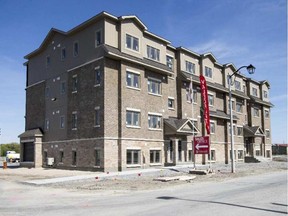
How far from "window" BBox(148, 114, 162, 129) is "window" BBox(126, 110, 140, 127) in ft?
6.45

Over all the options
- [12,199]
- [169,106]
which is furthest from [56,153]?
[12,199]

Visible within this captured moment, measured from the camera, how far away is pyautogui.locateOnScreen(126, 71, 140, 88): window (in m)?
33.5

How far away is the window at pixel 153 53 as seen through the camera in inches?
1447

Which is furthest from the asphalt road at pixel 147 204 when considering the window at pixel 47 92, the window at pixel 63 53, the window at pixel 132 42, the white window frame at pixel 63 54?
the window at pixel 47 92

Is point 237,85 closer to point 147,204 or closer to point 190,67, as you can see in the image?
point 190,67

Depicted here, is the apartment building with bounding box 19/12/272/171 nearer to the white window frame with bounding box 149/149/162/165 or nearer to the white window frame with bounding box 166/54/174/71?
the white window frame with bounding box 149/149/162/165

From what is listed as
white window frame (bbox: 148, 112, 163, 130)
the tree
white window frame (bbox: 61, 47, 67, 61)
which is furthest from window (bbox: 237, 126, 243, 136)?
the tree

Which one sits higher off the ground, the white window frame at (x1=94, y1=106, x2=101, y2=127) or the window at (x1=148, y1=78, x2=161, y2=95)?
the window at (x1=148, y1=78, x2=161, y2=95)

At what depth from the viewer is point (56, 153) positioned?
125ft

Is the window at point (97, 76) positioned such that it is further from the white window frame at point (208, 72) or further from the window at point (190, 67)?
the white window frame at point (208, 72)

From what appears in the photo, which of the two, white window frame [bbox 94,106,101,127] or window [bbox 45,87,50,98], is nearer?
white window frame [bbox 94,106,101,127]

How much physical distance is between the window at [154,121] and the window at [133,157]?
3451 millimetres

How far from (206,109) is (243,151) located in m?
23.7

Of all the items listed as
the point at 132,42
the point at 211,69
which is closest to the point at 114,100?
the point at 132,42
